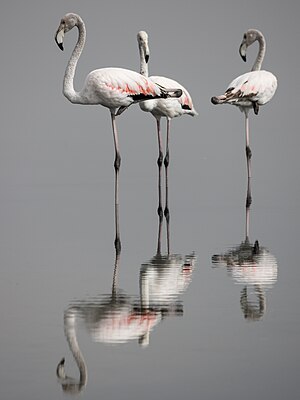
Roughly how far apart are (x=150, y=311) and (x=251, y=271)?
6.24 ft

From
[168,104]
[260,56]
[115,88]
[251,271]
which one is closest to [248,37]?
[260,56]

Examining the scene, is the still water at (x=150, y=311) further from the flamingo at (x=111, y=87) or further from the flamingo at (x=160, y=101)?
the flamingo at (x=160, y=101)

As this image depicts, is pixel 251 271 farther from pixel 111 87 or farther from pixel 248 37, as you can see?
pixel 248 37

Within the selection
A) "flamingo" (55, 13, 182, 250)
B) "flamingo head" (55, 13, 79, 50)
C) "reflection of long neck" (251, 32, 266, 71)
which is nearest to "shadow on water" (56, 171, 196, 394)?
"flamingo" (55, 13, 182, 250)

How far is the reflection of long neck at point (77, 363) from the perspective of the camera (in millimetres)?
4941

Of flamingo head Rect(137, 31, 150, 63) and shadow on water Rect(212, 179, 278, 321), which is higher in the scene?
flamingo head Rect(137, 31, 150, 63)

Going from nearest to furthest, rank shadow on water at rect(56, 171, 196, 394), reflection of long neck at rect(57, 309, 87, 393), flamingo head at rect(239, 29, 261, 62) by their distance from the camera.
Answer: reflection of long neck at rect(57, 309, 87, 393)
shadow on water at rect(56, 171, 196, 394)
flamingo head at rect(239, 29, 261, 62)

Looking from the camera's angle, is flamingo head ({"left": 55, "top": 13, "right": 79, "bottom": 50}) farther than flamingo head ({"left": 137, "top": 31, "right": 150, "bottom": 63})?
No

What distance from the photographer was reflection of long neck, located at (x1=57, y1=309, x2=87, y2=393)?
494 cm

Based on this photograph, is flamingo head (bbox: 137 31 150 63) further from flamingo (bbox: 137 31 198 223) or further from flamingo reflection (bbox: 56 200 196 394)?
flamingo reflection (bbox: 56 200 196 394)

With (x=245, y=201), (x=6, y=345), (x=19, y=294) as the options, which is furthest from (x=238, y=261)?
(x=245, y=201)

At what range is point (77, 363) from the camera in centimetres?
531

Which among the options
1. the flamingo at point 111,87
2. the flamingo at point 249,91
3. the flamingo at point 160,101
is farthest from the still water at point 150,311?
the flamingo at point 249,91

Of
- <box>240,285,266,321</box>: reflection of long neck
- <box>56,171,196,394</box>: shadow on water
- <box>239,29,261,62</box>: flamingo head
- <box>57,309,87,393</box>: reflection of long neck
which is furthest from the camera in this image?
<box>239,29,261,62</box>: flamingo head
